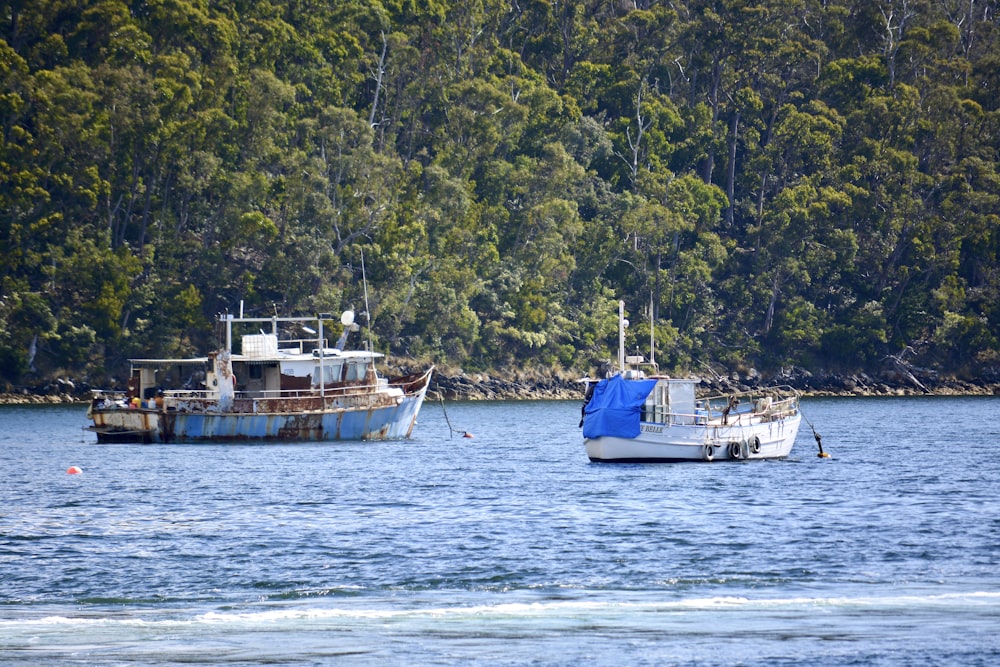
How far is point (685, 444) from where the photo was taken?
56000 millimetres

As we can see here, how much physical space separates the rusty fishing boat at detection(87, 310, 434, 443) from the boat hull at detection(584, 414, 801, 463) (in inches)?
629

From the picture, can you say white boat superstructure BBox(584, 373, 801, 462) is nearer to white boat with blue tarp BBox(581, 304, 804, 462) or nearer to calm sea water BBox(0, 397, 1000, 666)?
white boat with blue tarp BBox(581, 304, 804, 462)

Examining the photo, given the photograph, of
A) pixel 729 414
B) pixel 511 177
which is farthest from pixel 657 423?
pixel 511 177

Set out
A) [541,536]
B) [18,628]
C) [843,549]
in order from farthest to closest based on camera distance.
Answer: [541,536]
[843,549]
[18,628]

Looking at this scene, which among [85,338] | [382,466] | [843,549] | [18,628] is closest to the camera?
[18,628]

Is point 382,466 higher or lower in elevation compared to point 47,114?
lower

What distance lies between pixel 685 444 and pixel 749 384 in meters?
80.8

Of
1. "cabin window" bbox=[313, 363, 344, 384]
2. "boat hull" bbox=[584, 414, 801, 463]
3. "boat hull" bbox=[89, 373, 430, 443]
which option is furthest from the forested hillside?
"boat hull" bbox=[584, 414, 801, 463]

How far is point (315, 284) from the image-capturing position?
394 feet

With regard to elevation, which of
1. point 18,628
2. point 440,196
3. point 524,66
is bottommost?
point 18,628

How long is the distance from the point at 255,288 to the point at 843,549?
90442 mm

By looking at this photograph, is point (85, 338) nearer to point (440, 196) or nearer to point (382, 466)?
point (440, 196)

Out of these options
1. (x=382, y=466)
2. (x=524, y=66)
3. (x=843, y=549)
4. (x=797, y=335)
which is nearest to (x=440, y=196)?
(x=524, y=66)

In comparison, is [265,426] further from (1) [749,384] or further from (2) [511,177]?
(1) [749,384]
